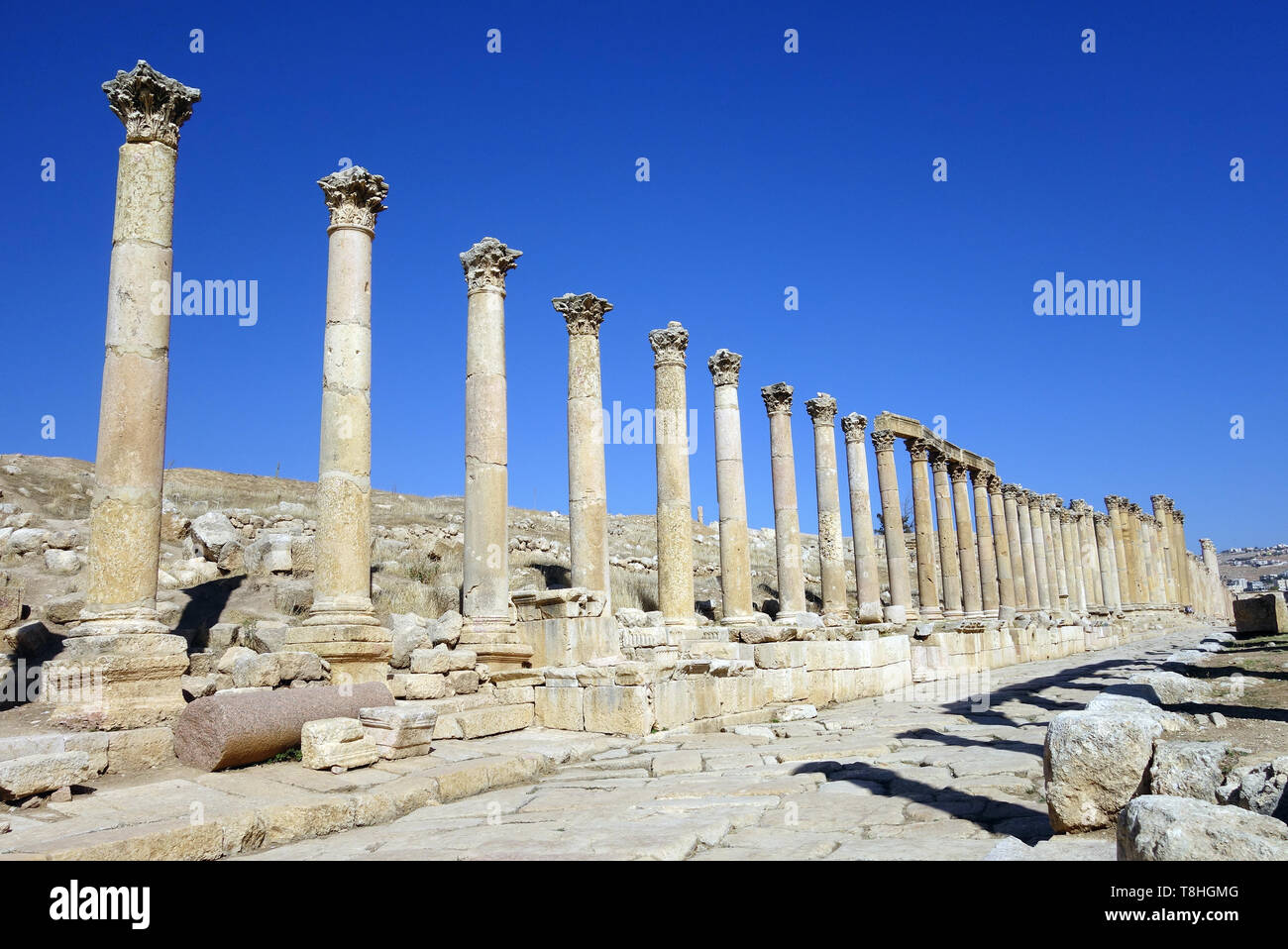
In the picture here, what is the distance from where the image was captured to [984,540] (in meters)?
34.8

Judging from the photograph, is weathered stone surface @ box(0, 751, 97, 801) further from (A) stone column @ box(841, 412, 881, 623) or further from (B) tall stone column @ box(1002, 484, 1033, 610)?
(B) tall stone column @ box(1002, 484, 1033, 610)

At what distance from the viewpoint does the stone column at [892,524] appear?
1086 inches

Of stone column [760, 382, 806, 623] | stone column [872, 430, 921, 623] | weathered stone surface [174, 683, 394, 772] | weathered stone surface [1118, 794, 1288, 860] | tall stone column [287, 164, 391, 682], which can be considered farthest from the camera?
stone column [872, 430, 921, 623]

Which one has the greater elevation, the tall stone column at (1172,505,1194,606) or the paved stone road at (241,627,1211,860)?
the tall stone column at (1172,505,1194,606)

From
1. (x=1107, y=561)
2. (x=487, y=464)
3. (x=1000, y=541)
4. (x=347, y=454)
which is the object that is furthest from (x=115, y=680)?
(x=1107, y=561)

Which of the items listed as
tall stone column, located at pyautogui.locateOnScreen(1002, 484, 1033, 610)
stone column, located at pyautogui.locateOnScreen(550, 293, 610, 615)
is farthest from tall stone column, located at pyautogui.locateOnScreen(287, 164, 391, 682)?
tall stone column, located at pyautogui.locateOnScreen(1002, 484, 1033, 610)

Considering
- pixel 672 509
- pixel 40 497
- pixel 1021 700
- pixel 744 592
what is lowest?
pixel 1021 700

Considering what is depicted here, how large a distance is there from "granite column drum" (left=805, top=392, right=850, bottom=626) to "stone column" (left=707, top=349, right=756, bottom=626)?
513cm

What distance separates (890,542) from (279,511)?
63.5ft

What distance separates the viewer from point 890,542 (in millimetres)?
27953

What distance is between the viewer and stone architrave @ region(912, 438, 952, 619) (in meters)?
28.7
